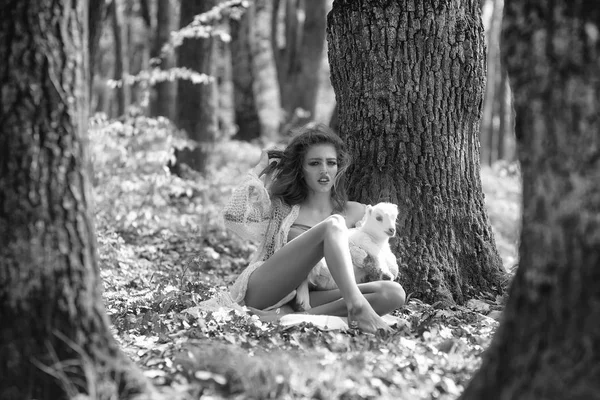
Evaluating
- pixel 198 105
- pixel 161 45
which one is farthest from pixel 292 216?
pixel 161 45

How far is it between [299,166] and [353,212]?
55 cm

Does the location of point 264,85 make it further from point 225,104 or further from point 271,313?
point 271,313

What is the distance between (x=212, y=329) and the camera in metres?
4.70

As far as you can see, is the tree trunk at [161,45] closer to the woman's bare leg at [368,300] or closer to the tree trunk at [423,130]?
the tree trunk at [423,130]

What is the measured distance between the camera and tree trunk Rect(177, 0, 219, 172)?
1173 cm

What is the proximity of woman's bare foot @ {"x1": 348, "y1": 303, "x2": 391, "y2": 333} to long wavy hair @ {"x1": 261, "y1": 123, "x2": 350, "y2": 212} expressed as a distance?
122cm

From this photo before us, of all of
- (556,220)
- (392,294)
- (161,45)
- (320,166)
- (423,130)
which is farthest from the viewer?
(161,45)

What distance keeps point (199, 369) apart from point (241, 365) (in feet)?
0.78

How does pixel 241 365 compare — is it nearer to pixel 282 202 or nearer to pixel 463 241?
pixel 282 202

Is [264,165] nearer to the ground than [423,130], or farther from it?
nearer to the ground

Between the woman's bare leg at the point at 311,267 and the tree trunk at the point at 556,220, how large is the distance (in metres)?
1.81

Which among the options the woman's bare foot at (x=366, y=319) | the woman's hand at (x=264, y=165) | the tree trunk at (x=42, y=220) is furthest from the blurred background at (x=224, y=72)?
the tree trunk at (x=42, y=220)

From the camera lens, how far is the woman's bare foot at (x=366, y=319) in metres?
4.52

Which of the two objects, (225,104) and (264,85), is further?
(225,104)
